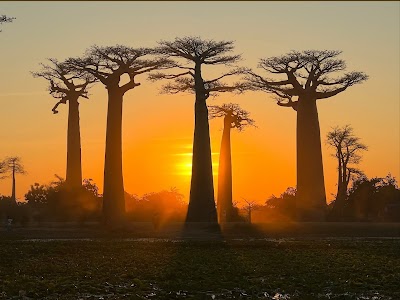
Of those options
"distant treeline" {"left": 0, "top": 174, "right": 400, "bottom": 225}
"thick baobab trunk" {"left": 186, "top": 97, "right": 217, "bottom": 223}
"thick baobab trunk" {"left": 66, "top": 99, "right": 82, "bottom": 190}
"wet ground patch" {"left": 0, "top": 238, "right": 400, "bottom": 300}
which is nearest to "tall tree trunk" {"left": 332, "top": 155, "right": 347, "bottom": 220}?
"distant treeline" {"left": 0, "top": 174, "right": 400, "bottom": 225}

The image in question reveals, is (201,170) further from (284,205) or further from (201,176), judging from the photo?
(284,205)

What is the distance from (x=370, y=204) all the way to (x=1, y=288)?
51981 mm

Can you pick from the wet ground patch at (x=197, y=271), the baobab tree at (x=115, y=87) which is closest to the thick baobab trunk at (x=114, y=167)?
the baobab tree at (x=115, y=87)

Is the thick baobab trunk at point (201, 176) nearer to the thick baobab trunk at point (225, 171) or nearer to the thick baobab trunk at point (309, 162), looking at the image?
the thick baobab trunk at point (309, 162)

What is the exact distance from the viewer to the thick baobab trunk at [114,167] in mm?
56469

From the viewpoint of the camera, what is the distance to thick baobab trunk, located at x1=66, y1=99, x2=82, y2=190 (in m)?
72.6

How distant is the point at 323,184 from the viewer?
6469 cm

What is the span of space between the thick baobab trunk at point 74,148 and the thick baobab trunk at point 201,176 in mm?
15552

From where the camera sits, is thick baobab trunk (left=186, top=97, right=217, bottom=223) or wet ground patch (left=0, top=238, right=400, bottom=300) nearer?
wet ground patch (left=0, top=238, right=400, bottom=300)

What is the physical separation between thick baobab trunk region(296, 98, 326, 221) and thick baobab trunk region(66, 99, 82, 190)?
18370 mm

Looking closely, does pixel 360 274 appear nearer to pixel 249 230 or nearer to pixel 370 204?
pixel 249 230

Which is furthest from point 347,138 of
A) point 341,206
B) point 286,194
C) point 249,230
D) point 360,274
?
point 360,274

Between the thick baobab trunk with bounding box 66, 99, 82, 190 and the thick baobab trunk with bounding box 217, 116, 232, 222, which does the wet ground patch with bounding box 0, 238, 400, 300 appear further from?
the thick baobab trunk with bounding box 66, 99, 82, 190

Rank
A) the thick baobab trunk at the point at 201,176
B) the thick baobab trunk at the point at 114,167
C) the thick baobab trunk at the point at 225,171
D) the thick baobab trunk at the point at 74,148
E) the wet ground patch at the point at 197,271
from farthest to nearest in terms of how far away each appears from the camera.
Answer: the thick baobab trunk at the point at 74,148 → the thick baobab trunk at the point at 225,171 → the thick baobab trunk at the point at 201,176 → the thick baobab trunk at the point at 114,167 → the wet ground patch at the point at 197,271
